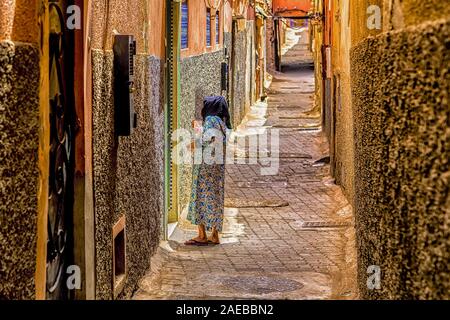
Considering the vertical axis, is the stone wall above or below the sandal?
above

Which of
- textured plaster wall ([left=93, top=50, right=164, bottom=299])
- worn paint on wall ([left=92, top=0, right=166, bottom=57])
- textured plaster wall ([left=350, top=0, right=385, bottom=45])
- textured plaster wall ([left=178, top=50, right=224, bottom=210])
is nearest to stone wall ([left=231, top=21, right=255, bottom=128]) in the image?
textured plaster wall ([left=178, top=50, right=224, bottom=210])

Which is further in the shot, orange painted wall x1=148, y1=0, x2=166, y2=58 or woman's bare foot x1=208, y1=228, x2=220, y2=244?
woman's bare foot x1=208, y1=228, x2=220, y2=244

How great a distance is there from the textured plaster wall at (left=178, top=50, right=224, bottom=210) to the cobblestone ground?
0.62 metres

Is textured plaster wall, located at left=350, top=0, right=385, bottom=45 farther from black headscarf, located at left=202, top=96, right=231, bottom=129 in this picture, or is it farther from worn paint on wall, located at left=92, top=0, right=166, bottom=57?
black headscarf, located at left=202, top=96, right=231, bottom=129

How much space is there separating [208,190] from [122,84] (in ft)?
11.3

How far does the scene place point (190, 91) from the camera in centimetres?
1192

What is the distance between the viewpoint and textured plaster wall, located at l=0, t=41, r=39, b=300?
379cm

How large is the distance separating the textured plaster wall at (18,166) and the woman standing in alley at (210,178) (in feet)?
18.4

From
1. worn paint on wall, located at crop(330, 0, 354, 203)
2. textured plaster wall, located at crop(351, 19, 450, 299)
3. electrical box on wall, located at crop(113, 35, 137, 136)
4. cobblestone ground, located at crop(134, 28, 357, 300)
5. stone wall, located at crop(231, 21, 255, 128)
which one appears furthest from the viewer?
stone wall, located at crop(231, 21, 255, 128)

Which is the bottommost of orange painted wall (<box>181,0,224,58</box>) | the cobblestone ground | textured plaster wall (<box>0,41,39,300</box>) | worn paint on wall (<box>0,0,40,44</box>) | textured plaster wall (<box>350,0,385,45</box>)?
the cobblestone ground

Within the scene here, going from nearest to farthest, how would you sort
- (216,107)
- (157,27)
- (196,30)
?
(157,27) → (216,107) → (196,30)

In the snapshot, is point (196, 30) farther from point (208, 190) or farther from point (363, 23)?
point (363, 23)

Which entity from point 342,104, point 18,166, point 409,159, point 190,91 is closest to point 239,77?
point 342,104

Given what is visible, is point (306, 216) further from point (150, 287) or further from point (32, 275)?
point (32, 275)
